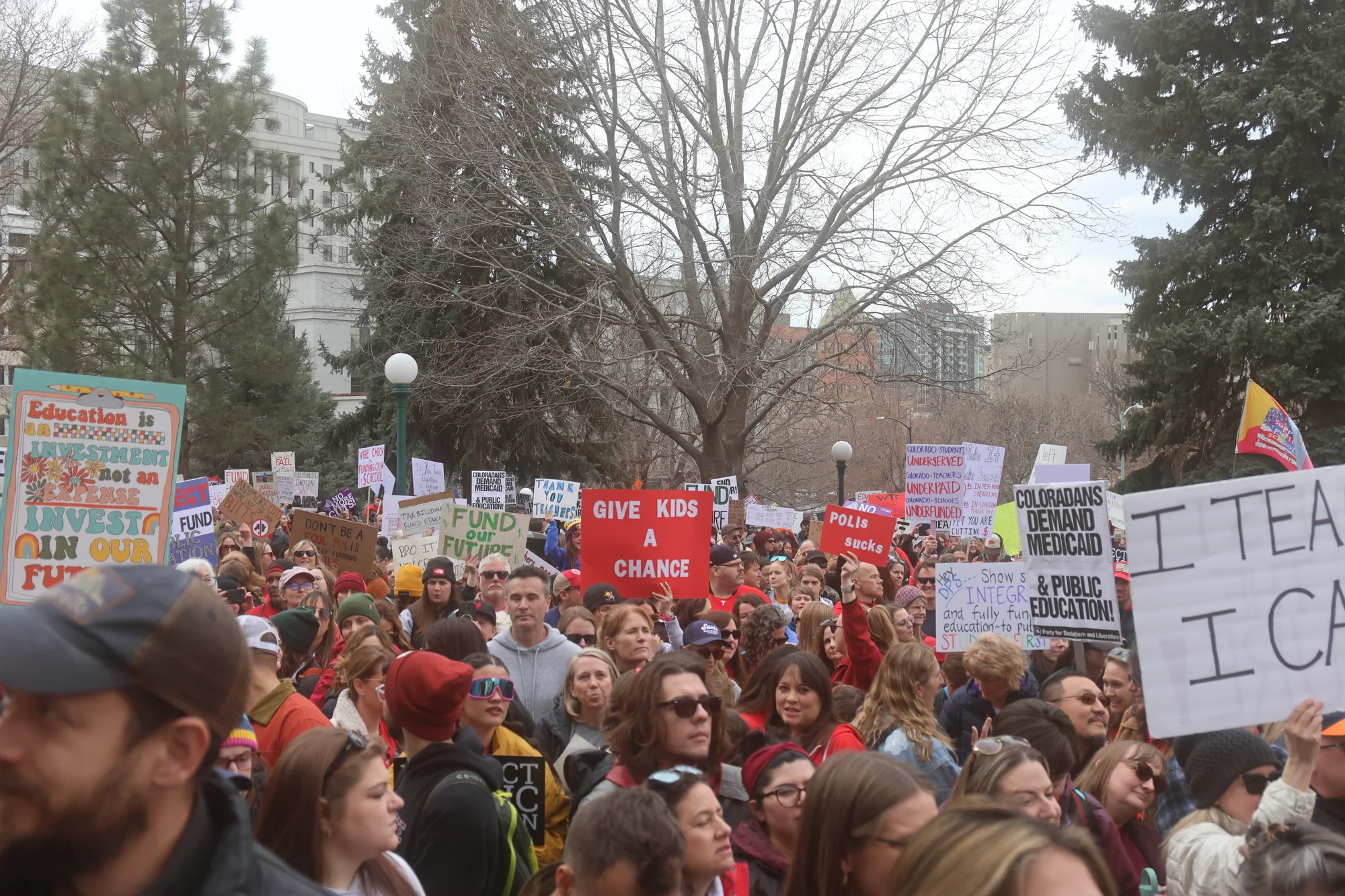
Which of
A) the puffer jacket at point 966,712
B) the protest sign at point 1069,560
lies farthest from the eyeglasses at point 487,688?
the protest sign at point 1069,560

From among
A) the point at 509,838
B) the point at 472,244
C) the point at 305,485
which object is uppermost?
the point at 472,244

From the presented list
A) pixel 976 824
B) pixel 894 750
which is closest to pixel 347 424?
pixel 894 750

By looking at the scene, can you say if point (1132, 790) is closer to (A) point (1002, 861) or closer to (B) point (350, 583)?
(A) point (1002, 861)

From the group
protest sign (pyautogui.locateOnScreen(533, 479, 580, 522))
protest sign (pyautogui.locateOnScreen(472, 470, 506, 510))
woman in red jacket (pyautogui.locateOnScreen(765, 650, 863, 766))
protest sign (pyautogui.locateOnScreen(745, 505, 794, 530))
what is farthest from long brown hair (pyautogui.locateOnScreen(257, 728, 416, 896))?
protest sign (pyautogui.locateOnScreen(745, 505, 794, 530))

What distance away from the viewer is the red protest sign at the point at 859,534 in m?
11.6

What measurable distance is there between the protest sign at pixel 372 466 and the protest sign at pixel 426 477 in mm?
2538

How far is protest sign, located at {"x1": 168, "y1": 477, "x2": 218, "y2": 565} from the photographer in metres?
12.2

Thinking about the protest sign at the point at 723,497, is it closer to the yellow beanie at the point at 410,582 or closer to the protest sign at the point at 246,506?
the protest sign at the point at 246,506

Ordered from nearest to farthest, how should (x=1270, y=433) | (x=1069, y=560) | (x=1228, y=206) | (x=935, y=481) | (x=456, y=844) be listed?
1. (x=456, y=844)
2. (x=1069, y=560)
3. (x=1270, y=433)
4. (x=935, y=481)
5. (x=1228, y=206)

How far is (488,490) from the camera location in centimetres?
1956

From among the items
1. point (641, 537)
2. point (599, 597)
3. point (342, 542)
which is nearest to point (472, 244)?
point (342, 542)

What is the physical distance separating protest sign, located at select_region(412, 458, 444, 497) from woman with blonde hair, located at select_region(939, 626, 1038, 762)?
13768mm

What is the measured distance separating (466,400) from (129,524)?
22.4 metres

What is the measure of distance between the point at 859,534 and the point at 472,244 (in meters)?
17.6
